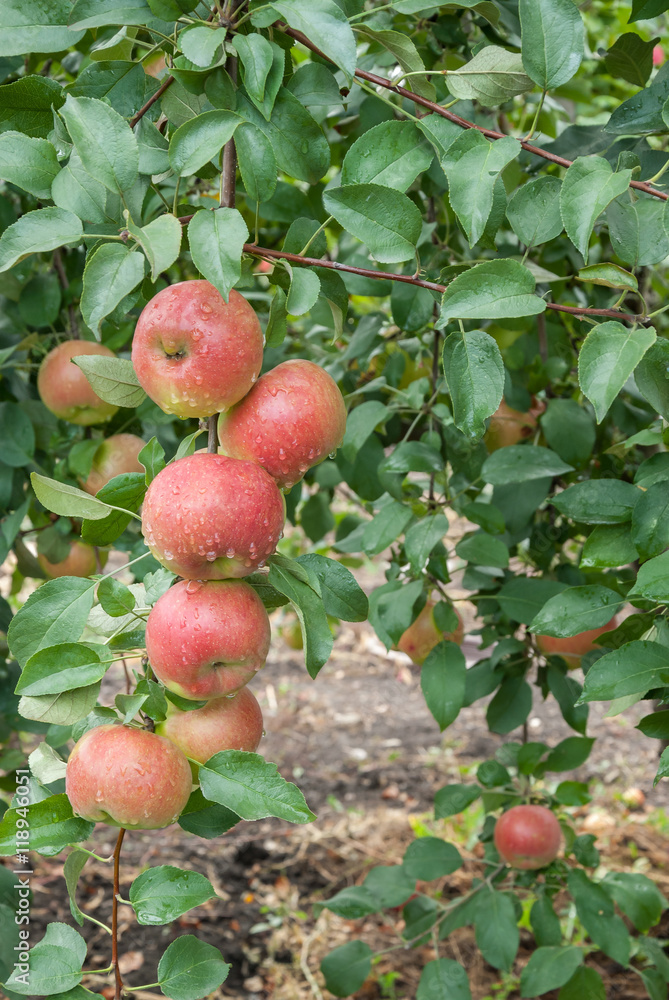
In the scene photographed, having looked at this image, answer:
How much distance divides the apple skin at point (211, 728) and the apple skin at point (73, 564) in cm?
73

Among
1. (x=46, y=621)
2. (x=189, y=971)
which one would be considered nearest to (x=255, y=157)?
(x=46, y=621)

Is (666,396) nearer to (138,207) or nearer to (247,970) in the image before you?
(138,207)

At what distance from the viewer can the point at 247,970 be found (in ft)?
5.90

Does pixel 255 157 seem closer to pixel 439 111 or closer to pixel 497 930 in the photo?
pixel 439 111

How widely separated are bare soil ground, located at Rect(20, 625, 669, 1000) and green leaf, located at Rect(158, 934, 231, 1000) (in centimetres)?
80

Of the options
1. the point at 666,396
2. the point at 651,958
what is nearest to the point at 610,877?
the point at 651,958

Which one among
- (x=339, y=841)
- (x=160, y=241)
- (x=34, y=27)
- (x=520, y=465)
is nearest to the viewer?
(x=160, y=241)

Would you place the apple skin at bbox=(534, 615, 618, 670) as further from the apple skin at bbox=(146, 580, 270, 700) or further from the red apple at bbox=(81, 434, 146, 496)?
the apple skin at bbox=(146, 580, 270, 700)

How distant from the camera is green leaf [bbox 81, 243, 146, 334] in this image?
542mm

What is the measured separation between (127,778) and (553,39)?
0.64 m

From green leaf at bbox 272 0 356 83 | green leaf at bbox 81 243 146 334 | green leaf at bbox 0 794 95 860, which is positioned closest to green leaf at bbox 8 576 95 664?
green leaf at bbox 0 794 95 860

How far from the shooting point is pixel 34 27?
2.06 feet

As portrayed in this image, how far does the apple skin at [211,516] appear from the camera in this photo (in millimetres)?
544

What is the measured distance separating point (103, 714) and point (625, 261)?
57 centimetres
